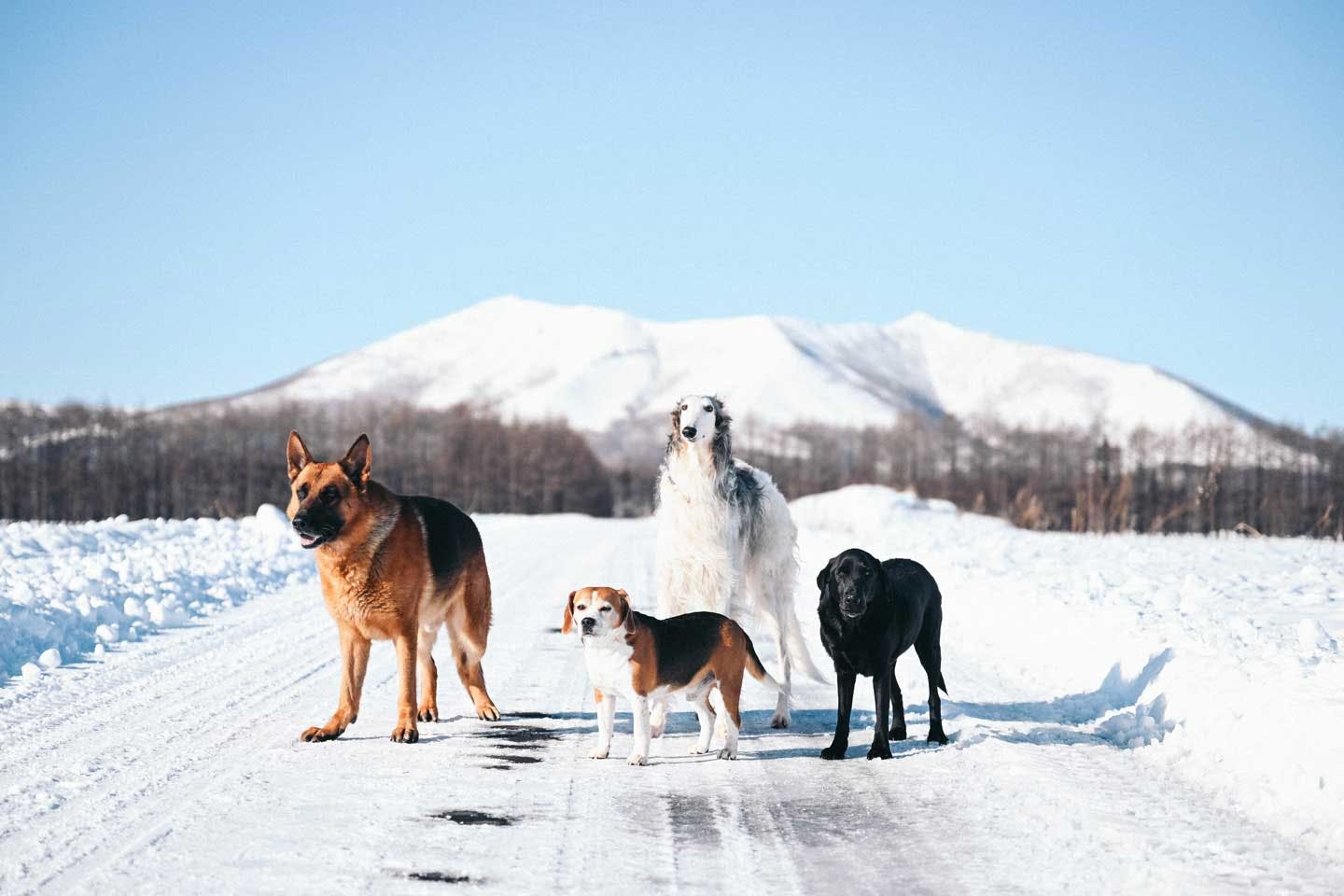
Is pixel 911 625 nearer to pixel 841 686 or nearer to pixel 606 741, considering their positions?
pixel 841 686

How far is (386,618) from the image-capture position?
24.2 ft

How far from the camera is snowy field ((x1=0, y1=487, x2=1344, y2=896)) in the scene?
468 cm

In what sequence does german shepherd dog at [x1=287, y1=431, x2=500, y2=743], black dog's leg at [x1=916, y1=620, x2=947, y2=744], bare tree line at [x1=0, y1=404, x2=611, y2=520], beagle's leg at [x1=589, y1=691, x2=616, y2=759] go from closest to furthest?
beagle's leg at [x1=589, y1=691, x2=616, y2=759]
german shepherd dog at [x1=287, y1=431, x2=500, y2=743]
black dog's leg at [x1=916, y1=620, x2=947, y2=744]
bare tree line at [x1=0, y1=404, x2=611, y2=520]

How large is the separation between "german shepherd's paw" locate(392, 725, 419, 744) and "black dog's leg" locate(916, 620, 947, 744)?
3.41 meters

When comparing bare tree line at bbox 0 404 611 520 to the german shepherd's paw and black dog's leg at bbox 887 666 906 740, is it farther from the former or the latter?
black dog's leg at bbox 887 666 906 740

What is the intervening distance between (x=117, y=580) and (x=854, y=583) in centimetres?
1075

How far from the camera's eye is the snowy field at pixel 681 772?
184 inches

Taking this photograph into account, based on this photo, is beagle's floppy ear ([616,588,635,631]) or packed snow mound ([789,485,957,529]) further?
packed snow mound ([789,485,957,529])

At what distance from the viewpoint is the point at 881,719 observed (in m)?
7.02

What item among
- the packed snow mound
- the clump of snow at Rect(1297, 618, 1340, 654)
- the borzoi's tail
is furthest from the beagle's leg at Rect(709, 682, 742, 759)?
the packed snow mound

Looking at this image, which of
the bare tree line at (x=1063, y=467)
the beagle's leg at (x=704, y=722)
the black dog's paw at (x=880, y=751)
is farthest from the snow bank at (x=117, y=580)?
the bare tree line at (x=1063, y=467)

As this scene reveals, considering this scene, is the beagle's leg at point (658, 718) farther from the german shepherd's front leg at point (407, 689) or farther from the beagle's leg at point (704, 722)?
the german shepherd's front leg at point (407, 689)

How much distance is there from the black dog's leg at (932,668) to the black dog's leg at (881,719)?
0.52m

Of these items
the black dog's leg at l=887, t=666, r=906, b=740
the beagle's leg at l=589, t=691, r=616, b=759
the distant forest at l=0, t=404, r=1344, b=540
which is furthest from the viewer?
the distant forest at l=0, t=404, r=1344, b=540
